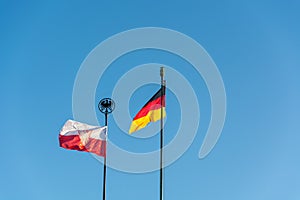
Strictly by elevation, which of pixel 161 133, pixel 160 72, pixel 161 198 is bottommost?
pixel 161 198

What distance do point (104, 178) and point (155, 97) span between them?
4748 mm

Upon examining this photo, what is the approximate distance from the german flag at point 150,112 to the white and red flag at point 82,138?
68.3 inches

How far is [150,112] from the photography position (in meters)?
49.9

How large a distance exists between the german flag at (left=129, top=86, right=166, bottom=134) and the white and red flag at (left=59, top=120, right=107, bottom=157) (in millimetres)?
1734

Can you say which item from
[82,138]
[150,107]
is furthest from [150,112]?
[82,138]

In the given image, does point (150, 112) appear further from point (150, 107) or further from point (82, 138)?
point (82, 138)

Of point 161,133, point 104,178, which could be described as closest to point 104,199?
point 104,178

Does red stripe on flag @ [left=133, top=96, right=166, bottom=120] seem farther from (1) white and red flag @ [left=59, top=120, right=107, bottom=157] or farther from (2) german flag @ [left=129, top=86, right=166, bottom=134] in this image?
(1) white and red flag @ [left=59, top=120, right=107, bottom=157]

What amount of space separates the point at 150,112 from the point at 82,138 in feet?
11.8

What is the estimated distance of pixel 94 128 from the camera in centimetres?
5044

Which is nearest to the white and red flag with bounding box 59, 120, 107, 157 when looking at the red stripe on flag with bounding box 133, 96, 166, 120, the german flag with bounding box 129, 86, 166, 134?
the german flag with bounding box 129, 86, 166, 134

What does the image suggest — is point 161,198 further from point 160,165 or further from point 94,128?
point 94,128

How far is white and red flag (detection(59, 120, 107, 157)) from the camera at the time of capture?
4969 cm

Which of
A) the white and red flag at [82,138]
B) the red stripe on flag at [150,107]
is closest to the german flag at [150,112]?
the red stripe on flag at [150,107]
